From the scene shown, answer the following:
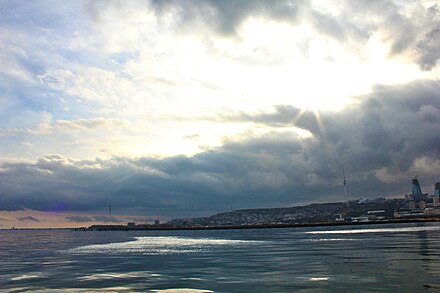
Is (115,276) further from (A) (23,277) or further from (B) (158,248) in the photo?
(B) (158,248)

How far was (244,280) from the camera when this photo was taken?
31.8 metres

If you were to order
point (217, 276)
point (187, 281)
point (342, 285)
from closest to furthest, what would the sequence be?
point (342, 285) < point (187, 281) < point (217, 276)

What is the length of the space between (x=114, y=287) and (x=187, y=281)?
5916 mm

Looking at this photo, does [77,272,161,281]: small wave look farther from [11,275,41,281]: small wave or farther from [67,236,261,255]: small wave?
[67,236,261,255]: small wave

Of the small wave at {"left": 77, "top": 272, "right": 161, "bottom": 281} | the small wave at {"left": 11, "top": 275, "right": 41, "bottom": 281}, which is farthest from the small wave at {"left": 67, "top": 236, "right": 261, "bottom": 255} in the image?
the small wave at {"left": 11, "top": 275, "right": 41, "bottom": 281}

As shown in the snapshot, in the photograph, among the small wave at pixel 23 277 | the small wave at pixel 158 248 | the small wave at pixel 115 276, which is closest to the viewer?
the small wave at pixel 115 276

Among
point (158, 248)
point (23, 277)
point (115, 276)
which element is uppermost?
point (23, 277)

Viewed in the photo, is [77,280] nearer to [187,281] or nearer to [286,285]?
[187,281]

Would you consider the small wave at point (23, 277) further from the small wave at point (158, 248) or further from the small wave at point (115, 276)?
the small wave at point (158, 248)

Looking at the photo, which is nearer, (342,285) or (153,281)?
(342,285)

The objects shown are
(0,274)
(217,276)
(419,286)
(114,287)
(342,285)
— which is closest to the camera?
(419,286)

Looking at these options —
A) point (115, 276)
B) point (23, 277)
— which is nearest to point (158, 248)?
point (23, 277)

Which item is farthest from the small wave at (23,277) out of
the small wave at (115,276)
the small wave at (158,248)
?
the small wave at (158,248)

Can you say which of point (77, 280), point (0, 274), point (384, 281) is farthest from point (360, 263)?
point (0, 274)
